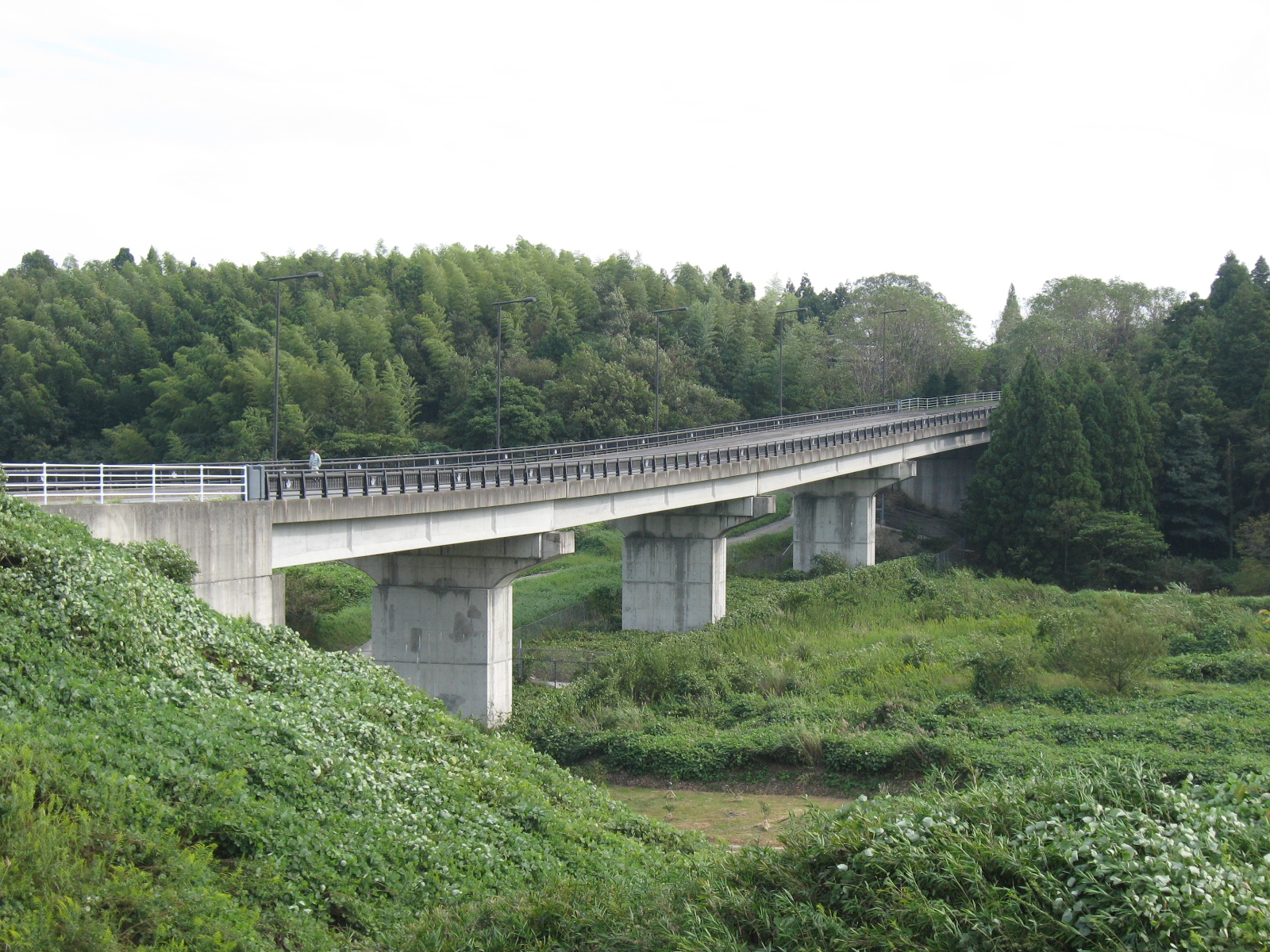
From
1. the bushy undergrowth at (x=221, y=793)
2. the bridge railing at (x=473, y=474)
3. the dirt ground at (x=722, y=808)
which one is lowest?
the dirt ground at (x=722, y=808)

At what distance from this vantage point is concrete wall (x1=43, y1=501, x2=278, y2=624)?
821 inches

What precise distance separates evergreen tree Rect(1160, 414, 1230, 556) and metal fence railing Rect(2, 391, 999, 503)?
531 inches

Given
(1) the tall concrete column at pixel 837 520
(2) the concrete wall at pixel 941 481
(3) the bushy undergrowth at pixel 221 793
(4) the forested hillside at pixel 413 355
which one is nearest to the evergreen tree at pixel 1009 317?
(4) the forested hillside at pixel 413 355

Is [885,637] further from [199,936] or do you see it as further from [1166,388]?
[1166,388]

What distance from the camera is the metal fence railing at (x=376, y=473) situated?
23.8 m

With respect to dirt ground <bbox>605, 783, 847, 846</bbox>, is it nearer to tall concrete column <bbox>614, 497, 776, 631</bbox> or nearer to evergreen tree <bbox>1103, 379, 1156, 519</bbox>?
tall concrete column <bbox>614, 497, 776, 631</bbox>

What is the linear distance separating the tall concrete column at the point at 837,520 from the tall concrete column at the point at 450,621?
30958 mm

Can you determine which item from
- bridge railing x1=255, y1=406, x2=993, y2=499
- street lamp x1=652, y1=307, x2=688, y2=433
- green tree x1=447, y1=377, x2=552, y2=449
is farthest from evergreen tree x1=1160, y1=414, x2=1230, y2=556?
green tree x1=447, y1=377, x2=552, y2=449

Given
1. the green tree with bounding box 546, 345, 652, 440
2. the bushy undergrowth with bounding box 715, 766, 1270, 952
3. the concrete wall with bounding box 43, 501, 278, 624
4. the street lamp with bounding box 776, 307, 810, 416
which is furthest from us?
the green tree with bounding box 546, 345, 652, 440

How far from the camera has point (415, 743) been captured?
1775 cm

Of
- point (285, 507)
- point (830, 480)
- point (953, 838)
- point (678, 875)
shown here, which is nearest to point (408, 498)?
point (285, 507)

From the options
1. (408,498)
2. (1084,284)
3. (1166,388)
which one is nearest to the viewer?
(408,498)

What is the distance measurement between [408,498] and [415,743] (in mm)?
11969

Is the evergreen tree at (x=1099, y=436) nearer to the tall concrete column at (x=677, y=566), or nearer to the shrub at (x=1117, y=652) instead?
the tall concrete column at (x=677, y=566)
